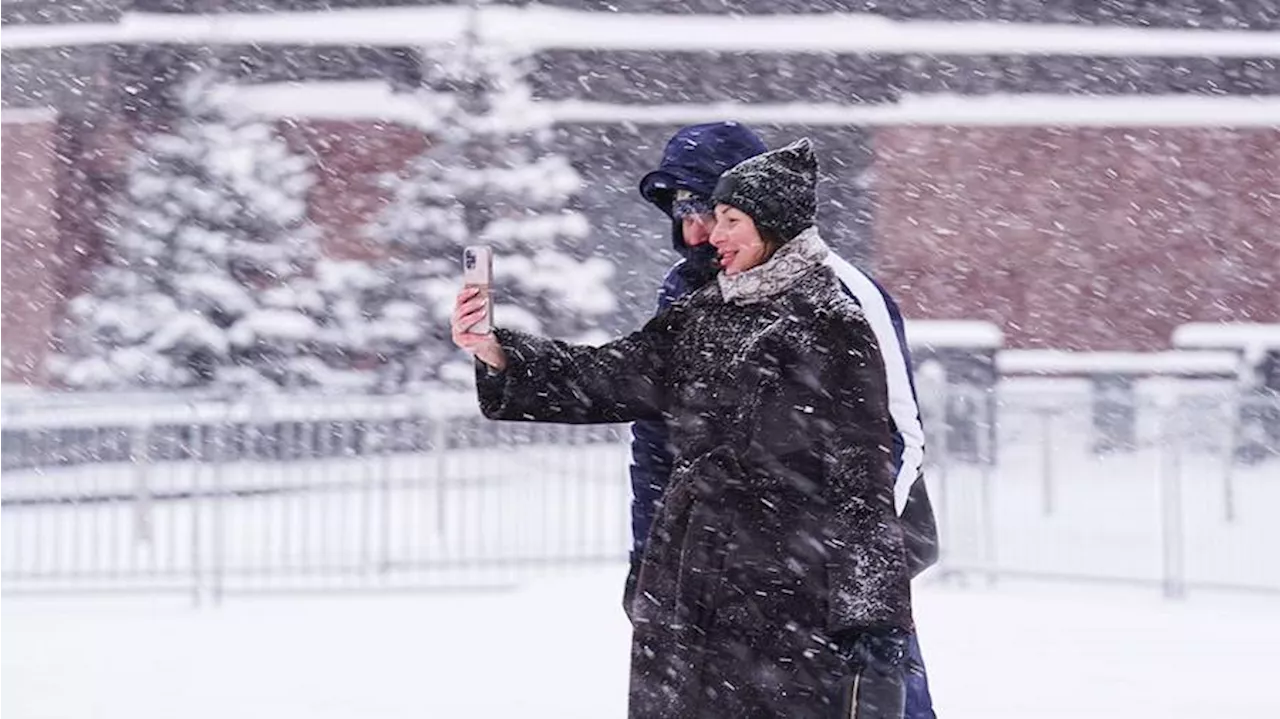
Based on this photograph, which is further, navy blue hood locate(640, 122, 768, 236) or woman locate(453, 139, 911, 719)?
navy blue hood locate(640, 122, 768, 236)

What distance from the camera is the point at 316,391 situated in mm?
24922

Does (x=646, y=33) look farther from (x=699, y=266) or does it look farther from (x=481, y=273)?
(x=481, y=273)

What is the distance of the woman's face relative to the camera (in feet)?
12.1

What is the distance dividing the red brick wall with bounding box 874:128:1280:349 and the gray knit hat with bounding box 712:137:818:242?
77.4 ft

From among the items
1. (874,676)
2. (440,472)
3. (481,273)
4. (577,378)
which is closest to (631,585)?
(577,378)

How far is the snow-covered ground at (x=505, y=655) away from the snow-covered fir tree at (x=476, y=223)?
14182mm

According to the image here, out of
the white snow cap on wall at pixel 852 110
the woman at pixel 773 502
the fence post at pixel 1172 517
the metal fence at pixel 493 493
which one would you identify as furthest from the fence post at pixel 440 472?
the white snow cap on wall at pixel 852 110

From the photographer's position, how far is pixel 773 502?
11.8ft

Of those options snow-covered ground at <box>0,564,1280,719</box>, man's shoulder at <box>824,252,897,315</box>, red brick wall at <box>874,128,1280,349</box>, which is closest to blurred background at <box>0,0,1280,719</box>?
red brick wall at <box>874,128,1280,349</box>

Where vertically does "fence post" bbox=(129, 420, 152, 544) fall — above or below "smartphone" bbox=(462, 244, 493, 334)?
below

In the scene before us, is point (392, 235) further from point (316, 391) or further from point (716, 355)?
point (716, 355)

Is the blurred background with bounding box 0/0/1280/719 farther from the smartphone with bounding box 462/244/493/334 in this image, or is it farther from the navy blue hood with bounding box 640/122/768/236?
the smartphone with bounding box 462/244/493/334

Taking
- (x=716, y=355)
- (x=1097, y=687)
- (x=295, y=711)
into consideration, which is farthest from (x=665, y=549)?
(x=1097, y=687)

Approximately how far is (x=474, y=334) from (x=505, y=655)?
17.8 feet
